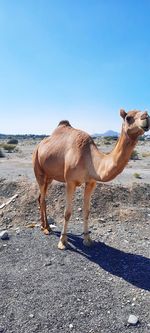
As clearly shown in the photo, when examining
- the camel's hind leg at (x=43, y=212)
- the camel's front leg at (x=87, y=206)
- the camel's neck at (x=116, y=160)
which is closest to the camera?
the camel's neck at (x=116, y=160)

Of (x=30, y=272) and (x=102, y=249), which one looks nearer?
(x=30, y=272)

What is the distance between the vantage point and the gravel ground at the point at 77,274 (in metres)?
5.02

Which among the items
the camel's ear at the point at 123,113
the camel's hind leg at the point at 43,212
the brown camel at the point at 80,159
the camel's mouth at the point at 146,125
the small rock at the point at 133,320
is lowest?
the small rock at the point at 133,320

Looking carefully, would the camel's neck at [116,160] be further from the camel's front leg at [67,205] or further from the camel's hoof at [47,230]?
the camel's hoof at [47,230]

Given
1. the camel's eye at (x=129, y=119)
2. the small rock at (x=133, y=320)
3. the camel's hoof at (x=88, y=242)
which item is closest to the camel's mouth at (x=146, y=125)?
the camel's eye at (x=129, y=119)

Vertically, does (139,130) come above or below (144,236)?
above

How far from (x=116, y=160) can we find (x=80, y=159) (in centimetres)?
112

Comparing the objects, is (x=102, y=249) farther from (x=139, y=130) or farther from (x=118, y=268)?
(x=139, y=130)

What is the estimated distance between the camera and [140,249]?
7613mm

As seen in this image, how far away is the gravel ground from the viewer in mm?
5024

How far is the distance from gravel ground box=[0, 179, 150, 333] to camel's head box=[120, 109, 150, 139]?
8.02ft

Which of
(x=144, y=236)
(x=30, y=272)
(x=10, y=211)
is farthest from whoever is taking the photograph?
(x=10, y=211)

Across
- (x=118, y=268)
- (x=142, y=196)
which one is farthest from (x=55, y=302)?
(x=142, y=196)

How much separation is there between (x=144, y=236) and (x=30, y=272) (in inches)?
120
